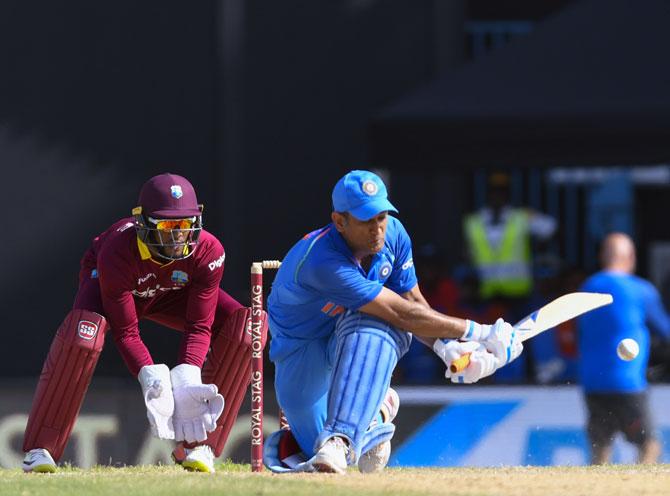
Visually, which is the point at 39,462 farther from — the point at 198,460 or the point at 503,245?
the point at 503,245

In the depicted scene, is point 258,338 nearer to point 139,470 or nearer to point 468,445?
point 139,470

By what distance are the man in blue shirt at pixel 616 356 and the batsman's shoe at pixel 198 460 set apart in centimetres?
273

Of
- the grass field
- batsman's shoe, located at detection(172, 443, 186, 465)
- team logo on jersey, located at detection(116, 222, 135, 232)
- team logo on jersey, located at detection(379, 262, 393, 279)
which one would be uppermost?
team logo on jersey, located at detection(116, 222, 135, 232)

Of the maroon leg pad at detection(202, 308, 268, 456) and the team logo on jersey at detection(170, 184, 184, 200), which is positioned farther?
the maroon leg pad at detection(202, 308, 268, 456)

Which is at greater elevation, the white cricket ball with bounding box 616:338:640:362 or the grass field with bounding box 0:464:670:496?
the white cricket ball with bounding box 616:338:640:362

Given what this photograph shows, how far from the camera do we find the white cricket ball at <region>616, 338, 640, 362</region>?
29.7ft

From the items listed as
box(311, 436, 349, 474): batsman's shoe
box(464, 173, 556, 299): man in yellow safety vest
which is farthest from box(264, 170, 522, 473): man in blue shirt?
box(464, 173, 556, 299): man in yellow safety vest

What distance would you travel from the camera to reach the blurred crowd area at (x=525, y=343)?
10.6 meters

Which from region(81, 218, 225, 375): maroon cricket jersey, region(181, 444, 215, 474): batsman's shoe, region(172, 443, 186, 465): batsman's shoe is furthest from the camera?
region(172, 443, 186, 465): batsman's shoe

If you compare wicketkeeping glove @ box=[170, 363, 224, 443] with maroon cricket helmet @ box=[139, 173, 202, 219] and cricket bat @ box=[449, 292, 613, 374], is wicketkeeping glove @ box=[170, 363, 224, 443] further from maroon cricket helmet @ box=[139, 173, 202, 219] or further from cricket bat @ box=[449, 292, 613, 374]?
cricket bat @ box=[449, 292, 613, 374]

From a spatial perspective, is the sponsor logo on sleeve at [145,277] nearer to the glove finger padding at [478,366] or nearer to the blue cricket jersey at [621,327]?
the glove finger padding at [478,366]

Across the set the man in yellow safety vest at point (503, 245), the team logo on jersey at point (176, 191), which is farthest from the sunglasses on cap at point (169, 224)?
the man in yellow safety vest at point (503, 245)

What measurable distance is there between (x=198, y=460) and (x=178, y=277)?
0.89 meters

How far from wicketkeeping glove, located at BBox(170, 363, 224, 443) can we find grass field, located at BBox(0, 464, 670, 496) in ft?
0.73
